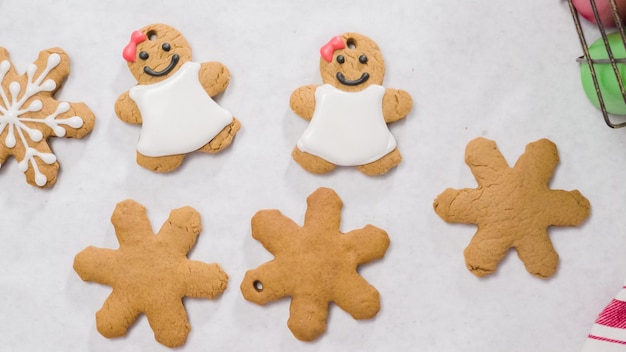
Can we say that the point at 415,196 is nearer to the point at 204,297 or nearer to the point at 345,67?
the point at 345,67

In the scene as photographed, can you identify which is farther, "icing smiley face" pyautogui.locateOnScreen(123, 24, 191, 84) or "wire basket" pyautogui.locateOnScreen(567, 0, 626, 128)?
"icing smiley face" pyautogui.locateOnScreen(123, 24, 191, 84)

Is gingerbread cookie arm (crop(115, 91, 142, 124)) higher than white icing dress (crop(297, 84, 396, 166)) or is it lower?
higher

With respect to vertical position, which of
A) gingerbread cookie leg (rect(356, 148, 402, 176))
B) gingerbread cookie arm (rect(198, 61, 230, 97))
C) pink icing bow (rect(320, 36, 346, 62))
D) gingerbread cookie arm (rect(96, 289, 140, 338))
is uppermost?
gingerbread cookie arm (rect(198, 61, 230, 97))

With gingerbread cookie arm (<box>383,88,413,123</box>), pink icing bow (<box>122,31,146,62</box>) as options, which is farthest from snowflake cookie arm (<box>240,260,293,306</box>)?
pink icing bow (<box>122,31,146,62</box>)

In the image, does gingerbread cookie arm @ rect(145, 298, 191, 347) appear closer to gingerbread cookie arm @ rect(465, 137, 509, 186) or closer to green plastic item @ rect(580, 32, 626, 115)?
gingerbread cookie arm @ rect(465, 137, 509, 186)

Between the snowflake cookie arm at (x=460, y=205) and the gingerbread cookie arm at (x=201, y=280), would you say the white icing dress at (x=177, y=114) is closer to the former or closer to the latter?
the gingerbread cookie arm at (x=201, y=280)

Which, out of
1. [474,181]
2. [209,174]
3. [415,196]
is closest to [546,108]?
[474,181]
